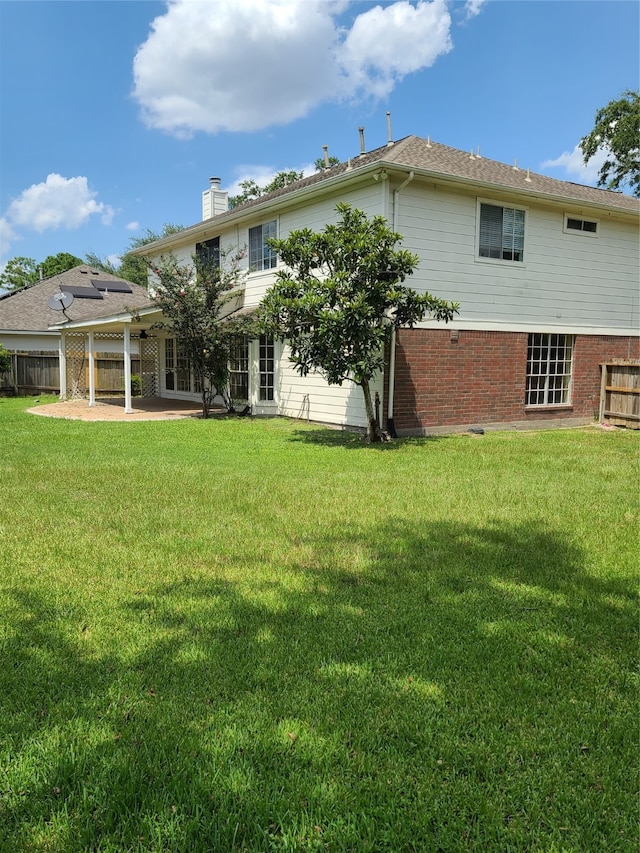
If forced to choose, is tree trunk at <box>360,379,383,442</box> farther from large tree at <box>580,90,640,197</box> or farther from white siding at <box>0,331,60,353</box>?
large tree at <box>580,90,640,197</box>

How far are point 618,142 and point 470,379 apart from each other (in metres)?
22.0

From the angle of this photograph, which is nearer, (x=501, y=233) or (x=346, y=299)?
(x=346, y=299)

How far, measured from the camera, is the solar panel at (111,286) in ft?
91.2

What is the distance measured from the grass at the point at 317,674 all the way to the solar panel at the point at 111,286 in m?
24.1

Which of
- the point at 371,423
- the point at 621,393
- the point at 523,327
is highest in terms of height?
A: the point at 523,327

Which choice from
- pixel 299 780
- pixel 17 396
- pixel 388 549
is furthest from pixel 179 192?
pixel 299 780

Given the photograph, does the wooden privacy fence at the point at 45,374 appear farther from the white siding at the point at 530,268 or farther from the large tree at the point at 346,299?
the white siding at the point at 530,268

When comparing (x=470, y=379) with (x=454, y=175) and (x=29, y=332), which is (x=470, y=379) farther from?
(x=29, y=332)

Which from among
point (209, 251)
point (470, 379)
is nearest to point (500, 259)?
point (470, 379)

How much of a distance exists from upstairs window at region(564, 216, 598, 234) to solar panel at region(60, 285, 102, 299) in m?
20.2

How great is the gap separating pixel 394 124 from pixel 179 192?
22254mm

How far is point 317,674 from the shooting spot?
9.50ft

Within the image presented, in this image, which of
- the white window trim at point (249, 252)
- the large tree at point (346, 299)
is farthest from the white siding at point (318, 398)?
the white window trim at point (249, 252)

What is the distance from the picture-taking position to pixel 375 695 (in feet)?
8.91
